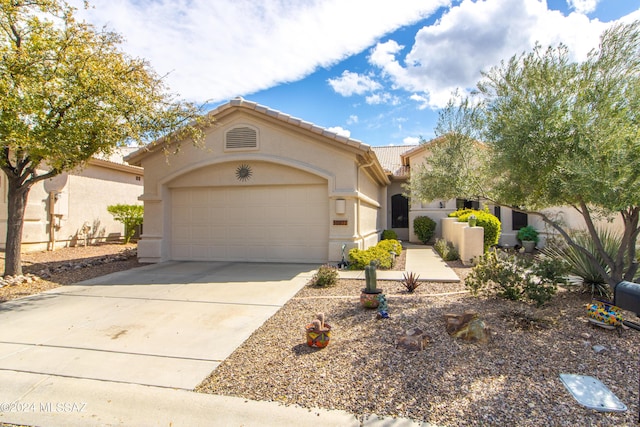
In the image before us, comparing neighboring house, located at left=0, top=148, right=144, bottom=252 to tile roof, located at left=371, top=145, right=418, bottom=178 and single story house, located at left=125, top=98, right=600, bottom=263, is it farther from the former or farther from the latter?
tile roof, located at left=371, top=145, right=418, bottom=178

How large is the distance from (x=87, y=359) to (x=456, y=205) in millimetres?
16434

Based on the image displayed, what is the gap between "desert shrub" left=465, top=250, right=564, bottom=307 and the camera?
5.62 meters

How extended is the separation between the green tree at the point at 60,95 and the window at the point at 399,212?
44.6 feet

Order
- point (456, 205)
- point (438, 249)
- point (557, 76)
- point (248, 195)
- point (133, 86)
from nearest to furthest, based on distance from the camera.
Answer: point (557, 76)
point (133, 86)
point (248, 195)
point (438, 249)
point (456, 205)

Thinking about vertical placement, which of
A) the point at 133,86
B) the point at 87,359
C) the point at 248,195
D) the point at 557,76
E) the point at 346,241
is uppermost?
the point at 133,86

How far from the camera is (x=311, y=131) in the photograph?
1043 cm

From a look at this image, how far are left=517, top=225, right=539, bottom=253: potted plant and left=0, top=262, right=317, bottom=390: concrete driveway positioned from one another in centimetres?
1028

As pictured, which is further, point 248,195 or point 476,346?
point 248,195

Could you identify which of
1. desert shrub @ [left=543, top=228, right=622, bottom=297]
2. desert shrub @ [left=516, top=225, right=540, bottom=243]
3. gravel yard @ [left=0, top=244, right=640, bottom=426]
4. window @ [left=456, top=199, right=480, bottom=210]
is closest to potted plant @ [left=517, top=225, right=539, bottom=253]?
desert shrub @ [left=516, top=225, right=540, bottom=243]

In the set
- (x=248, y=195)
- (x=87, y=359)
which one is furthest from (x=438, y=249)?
(x=87, y=359)

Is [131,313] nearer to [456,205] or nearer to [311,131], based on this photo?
[311,131]

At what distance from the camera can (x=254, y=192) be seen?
37.4 ft

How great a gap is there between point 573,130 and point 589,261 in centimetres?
260

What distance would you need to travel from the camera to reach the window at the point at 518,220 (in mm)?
15813
